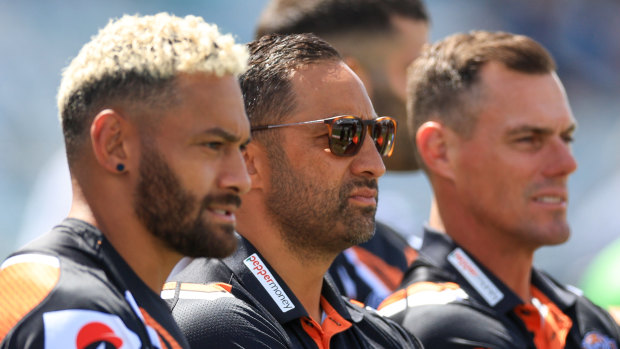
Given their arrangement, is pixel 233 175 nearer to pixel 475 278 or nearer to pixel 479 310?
pixel 479 310

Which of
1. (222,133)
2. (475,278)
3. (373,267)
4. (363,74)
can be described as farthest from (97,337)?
(363,74)

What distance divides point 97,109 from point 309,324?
42.3 inches

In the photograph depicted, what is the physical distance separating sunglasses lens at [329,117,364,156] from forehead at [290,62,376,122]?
62mm

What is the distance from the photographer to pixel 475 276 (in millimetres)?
3721

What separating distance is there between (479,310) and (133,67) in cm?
203

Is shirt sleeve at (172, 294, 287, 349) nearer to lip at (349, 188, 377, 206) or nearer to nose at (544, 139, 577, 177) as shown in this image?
lip at (349, 188, 377, 206)

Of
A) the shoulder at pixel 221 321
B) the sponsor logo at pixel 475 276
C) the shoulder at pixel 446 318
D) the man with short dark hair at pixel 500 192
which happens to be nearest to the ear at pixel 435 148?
the man with short dark hair at pixel 500 192

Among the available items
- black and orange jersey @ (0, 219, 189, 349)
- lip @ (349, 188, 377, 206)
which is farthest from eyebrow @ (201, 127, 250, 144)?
lip @ (349, 188, 377, 206)

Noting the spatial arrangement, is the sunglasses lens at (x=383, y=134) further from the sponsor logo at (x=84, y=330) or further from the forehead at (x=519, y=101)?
the sponsor logo at (x=84, y=330)

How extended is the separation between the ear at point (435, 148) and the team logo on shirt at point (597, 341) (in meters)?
0.92

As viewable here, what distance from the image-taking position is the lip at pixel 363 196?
2842 mm

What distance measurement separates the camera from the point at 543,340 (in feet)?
11.6

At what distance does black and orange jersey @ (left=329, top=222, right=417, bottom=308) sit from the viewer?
415cm

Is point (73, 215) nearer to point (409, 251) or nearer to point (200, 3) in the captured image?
point (409, 251)
